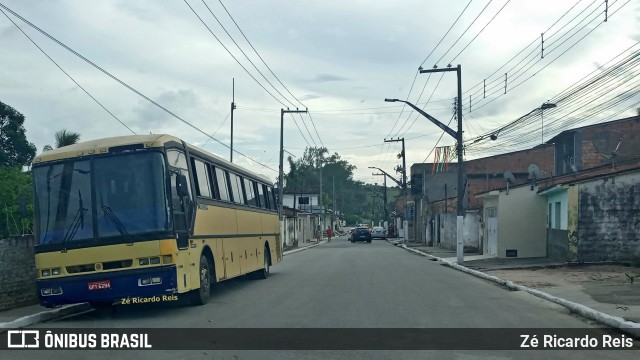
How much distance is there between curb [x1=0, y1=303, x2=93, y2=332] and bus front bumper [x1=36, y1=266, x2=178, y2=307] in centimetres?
41

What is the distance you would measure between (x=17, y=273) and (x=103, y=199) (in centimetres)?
301

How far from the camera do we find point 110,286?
12125 millimetres

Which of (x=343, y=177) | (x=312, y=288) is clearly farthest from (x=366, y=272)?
(x=343, y=177)

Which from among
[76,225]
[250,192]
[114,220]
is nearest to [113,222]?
[114,220]

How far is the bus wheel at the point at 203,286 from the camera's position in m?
14.1

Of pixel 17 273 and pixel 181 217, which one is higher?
pixel 181 217

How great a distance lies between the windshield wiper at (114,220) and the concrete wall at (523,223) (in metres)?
23.0

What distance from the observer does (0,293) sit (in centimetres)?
1319

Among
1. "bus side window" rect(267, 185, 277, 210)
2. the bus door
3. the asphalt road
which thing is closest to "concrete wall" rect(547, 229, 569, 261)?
the asphalt road

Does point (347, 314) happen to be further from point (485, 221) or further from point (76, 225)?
point (485, 221)

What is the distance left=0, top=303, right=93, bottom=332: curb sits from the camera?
447 inches

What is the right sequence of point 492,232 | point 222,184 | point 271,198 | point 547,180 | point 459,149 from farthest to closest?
point 492,232 < point 547,180 < point 459,149 < point 271,198 < point 222,184
